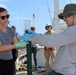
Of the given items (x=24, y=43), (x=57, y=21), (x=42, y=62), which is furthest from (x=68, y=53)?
(x=42, y=62)

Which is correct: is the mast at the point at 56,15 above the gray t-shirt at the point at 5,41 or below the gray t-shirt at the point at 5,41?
above

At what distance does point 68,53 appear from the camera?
297cm

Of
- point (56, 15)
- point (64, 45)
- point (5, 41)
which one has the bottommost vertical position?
point (64, 45)

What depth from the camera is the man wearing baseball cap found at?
2.88m

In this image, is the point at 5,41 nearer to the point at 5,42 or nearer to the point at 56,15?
the point at 5,42

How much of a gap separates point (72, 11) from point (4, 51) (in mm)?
1438

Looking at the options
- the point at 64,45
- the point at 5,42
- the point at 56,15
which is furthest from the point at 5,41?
the point at 56,15

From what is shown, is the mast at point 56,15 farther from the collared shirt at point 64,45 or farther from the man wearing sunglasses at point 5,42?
the collared shirt at point 64,45

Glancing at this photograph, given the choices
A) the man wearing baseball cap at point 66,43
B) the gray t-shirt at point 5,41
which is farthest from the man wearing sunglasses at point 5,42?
the man wearing baseball cap at point 66,43

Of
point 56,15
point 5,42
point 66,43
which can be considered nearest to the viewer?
point 66,43

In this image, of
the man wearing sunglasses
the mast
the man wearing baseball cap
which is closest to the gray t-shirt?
the man wearing sunglasses

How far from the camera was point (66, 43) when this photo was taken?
292cm

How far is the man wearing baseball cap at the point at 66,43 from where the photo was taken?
113 inches

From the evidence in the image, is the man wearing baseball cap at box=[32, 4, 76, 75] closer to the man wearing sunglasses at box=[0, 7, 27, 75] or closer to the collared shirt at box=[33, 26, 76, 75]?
the collared shirt at box=[33, 26, 76, 75]
